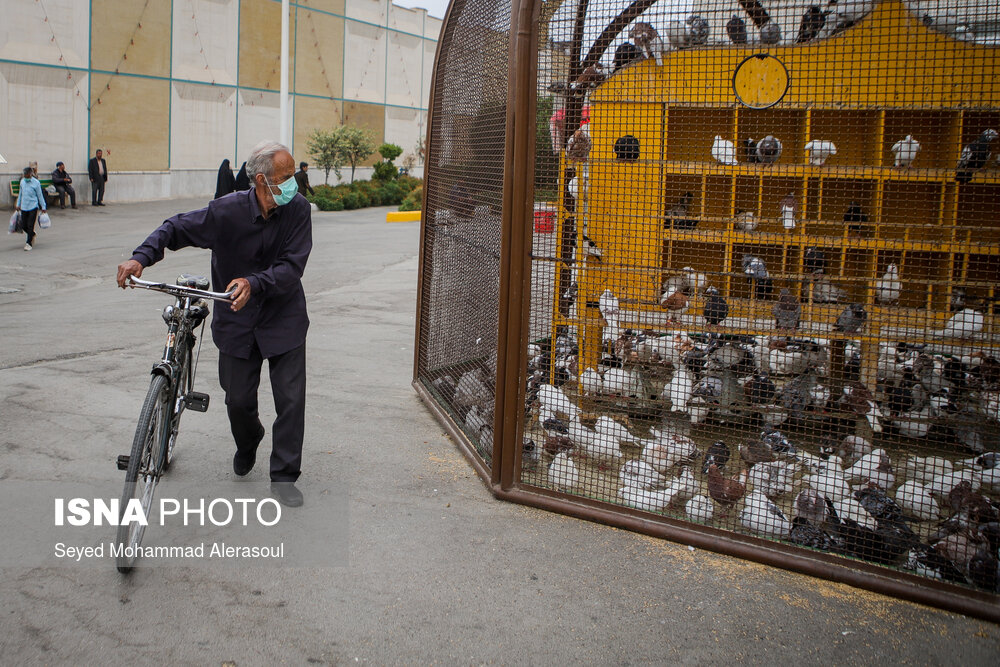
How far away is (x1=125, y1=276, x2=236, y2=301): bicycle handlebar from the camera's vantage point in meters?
3.88

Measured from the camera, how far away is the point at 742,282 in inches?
213

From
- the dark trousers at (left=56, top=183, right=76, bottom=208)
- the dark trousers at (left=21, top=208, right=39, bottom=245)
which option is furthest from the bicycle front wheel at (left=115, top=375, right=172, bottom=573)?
the dark trousers at (left=56, top=183, right=76, bottom=208)

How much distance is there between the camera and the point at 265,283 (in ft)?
13.9

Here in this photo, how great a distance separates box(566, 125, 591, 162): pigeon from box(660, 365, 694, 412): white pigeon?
1185 mm

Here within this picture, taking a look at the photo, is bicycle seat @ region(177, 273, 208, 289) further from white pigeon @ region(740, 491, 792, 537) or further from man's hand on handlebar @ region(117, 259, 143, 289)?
white pigeon @ region(740, 491, 792, 537)

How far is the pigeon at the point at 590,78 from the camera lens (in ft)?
14.4

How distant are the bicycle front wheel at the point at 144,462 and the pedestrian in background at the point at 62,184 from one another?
75.7ft

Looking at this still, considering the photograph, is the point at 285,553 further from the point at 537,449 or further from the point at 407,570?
the point at 537,449

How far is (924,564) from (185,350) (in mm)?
3583

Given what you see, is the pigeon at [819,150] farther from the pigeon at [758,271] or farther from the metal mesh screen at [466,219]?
the metal mesh screen at [466,219]

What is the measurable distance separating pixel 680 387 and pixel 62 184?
78.6ft

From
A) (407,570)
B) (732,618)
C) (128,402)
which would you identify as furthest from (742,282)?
(128,402)

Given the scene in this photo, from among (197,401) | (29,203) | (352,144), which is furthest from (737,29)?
(352,144)

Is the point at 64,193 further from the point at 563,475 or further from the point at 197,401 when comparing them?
the point at 563,475
